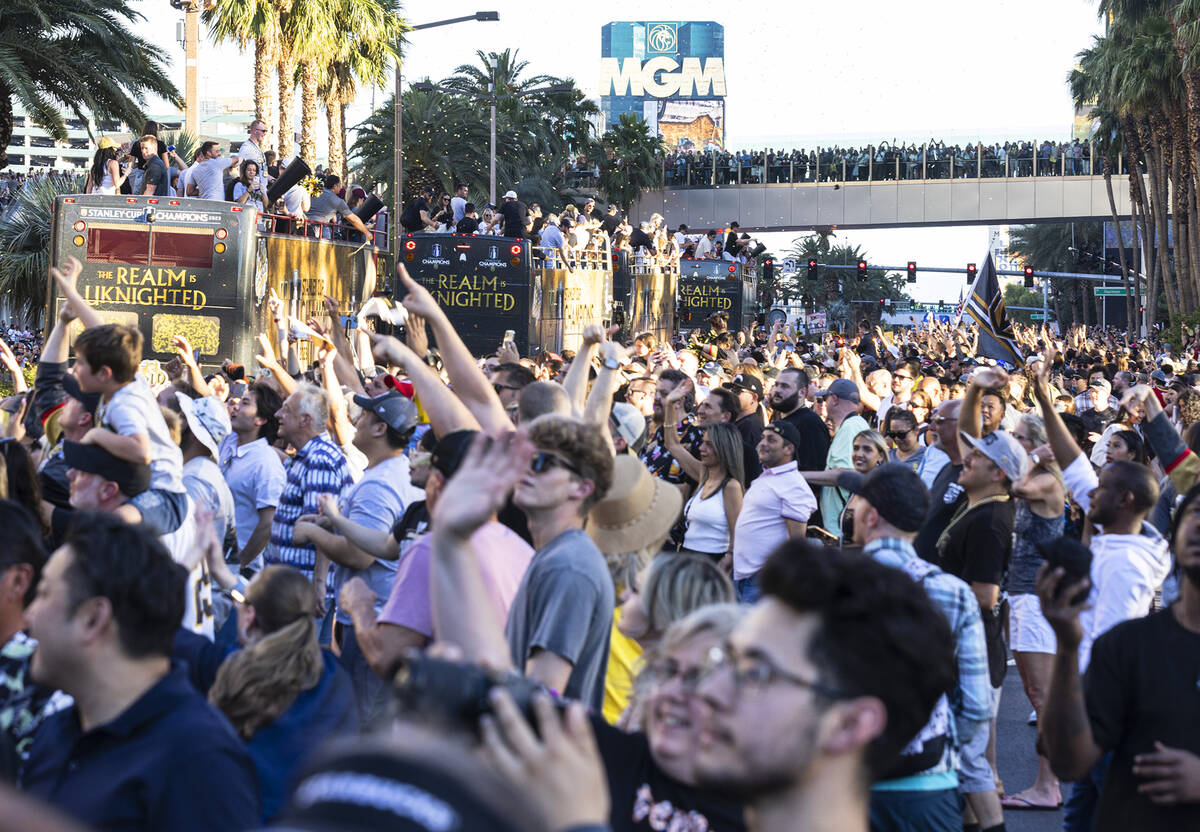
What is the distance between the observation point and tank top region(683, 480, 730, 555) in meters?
7.91

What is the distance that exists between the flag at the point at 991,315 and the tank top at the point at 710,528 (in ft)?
18.1

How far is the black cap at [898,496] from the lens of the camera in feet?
15.0

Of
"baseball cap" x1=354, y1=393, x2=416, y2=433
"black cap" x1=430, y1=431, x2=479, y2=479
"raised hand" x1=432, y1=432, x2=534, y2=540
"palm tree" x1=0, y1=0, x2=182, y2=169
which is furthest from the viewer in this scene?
"palm tree" x1=0, y1=0, x2=182, y2=169

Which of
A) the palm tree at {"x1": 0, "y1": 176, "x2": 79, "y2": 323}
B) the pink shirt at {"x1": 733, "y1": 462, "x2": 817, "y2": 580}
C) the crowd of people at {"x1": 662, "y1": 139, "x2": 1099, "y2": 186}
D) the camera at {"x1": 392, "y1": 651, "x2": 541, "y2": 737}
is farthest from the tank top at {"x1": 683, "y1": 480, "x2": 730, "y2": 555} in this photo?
the crowd of people at {"x1": 662, "y1": 139, "x2": 1099, "y2": 186}

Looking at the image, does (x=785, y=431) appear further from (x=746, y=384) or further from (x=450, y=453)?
(x=450, y=453)

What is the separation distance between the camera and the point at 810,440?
32.3 feet

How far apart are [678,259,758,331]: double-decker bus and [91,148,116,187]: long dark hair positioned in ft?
48.5

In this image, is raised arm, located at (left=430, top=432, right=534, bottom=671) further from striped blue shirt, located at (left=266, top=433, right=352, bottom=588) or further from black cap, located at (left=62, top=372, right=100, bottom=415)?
striped blue shirt, located at (left=266, top=433, right=352, bottom=588)

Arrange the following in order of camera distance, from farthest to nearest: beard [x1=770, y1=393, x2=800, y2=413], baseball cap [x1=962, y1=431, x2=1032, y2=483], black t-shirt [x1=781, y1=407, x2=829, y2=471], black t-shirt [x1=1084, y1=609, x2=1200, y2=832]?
1. beard [x1=770, y1=393, x2=800, y2=413]
2. black t-shirt [x1=781, y1=407, x2=829, y2=471]
3. baseball cap [x1=962, y1=431, x2=1032, y2=483]
4. black t-shirt [x1=1084, y1=609, x2=1200, y2=832]

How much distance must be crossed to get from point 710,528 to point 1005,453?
Answer: 2036mm

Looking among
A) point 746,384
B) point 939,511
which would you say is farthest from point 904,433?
point 939,511

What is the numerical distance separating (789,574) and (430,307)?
105 inches

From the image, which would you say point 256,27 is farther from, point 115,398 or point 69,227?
point 115,398

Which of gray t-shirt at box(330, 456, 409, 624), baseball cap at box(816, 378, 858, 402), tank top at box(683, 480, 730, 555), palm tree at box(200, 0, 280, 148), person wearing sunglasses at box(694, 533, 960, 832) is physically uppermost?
palm tree at box(200, 0, 280, 148)
